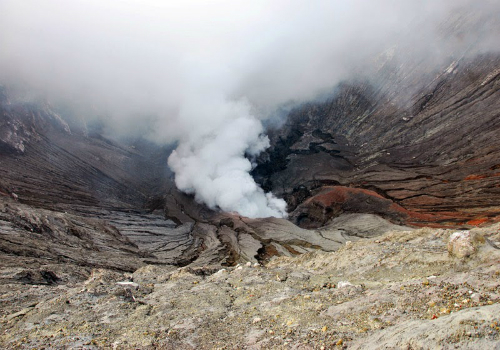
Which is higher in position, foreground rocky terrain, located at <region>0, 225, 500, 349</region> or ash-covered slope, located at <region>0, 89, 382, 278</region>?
ash-covered slope, located at <region>0, 89, 382, 278</region>

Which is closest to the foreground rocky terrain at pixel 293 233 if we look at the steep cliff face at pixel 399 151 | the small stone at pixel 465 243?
the small stone at pixel 465 243

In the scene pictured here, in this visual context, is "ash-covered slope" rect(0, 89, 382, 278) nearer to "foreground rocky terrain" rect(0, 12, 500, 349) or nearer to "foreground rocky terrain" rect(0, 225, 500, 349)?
"foreground rocky terrain" rect(0, 12, 500, 349)

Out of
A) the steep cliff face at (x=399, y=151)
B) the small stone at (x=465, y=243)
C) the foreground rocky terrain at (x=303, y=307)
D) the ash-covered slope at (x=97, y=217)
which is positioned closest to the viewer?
the foreground rocky terrain at (x=303, y=307)

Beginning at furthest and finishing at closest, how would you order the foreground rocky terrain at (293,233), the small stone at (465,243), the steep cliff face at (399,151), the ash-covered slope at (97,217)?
the steep cliff face at (399,151) → the ash-covered slope at (97,217) → the small stone at (465,243) → the foreground rocky terrain at (293,233)

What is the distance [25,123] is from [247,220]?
108 feet

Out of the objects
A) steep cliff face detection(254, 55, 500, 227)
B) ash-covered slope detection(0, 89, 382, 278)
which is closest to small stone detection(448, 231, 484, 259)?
ash-covered slope detection(0, 89, 382, 278)

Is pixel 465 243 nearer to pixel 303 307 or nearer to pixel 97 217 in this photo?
pixel 303 307

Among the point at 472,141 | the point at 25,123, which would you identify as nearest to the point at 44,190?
the point at 25,123

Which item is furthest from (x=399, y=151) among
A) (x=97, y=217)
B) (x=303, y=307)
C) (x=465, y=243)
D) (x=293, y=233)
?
(x=303, y=307)

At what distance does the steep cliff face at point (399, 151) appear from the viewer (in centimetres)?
3709

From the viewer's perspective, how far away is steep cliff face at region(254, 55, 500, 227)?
1460 inches

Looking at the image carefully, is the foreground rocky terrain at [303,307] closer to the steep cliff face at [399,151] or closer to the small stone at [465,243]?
the small stone at [465,243]

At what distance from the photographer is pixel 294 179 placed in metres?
55.8

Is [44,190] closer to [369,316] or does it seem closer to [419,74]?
[369,316]
